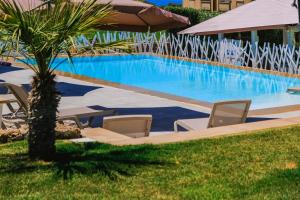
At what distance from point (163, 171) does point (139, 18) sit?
550 centimetres

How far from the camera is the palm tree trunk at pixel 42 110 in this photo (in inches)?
241

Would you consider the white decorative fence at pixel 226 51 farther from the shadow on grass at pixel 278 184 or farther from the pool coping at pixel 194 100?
the shadow on grass at pixel 278 184

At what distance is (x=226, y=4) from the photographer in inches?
1781

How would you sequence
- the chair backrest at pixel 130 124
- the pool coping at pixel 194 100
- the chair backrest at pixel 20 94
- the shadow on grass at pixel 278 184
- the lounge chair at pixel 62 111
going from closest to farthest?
the shadow on grass at pixel 278 184 < the chair backrest at pixel 130 124 < the lounge chair at pixel 62 111 < the chair backrest at pixel 20 94 < the pool coping at pixel 194 100

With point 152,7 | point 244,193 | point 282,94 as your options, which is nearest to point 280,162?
point 244,193

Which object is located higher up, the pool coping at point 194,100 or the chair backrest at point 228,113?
the chair backrest at point 228,113

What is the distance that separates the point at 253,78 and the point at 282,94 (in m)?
3.66

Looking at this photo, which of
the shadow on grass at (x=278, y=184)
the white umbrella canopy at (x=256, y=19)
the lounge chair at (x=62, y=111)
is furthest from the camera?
the white umbrella canopy at (x=256, y=19)

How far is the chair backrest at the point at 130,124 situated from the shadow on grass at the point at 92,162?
1088mm

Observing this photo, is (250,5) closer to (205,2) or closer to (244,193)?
(244,193)

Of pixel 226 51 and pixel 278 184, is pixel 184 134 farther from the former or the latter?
pixel 226 51

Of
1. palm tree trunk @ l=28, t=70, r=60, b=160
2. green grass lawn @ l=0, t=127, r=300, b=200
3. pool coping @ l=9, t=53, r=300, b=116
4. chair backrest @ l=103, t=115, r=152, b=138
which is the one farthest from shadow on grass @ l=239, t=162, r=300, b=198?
pool coping @ l=9, t=53, r=300, b=116

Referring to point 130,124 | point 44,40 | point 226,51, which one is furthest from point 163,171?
point 226,51

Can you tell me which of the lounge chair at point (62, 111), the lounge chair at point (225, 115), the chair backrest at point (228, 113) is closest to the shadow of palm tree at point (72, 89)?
the lounge chair at point (62, 111)
